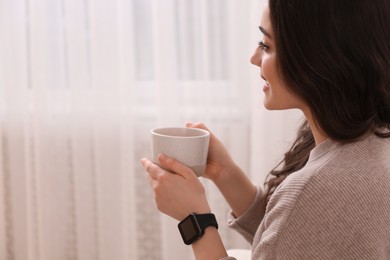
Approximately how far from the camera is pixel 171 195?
3.46 feet

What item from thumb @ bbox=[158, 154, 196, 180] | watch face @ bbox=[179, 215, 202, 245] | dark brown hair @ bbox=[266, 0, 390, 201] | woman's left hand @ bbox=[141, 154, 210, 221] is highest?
dark brown hair @ bbox=[266, 0, 390, 201]

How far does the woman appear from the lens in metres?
0.86

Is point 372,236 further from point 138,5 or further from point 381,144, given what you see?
point 138,5

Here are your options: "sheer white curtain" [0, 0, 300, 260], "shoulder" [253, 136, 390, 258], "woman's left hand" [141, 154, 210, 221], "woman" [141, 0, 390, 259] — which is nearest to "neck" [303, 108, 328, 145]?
"woman" [141, 0, 390, 259]

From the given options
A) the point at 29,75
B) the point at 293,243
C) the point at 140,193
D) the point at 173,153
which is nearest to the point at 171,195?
the point at 173,153

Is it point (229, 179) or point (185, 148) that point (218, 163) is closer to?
point (229, 179)

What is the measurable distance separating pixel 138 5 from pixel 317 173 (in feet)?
3.98

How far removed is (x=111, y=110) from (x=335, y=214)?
1.25 m

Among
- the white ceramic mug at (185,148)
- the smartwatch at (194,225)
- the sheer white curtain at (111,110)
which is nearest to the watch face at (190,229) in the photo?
the smartwatch at (194,225)

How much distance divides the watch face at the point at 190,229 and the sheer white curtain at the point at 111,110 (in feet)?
2.85

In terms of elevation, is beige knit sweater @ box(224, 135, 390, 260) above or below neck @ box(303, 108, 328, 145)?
below

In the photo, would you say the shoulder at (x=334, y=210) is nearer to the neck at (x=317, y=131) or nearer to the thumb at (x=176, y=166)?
the neck at (x=317, y=131)

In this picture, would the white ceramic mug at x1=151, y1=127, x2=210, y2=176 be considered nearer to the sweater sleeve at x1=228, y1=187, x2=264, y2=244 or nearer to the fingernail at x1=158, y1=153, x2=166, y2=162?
the fingernail at x1=158, y1=153, x2=166, y2=162

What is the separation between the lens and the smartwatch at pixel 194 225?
39.9 inches
